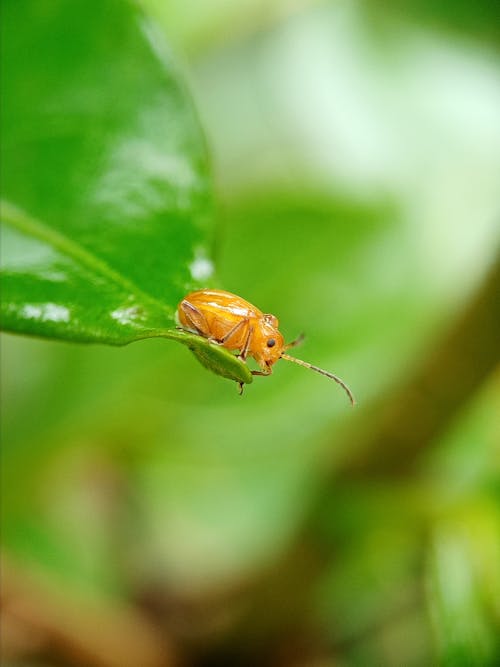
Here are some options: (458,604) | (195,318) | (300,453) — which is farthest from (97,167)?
(300,453)

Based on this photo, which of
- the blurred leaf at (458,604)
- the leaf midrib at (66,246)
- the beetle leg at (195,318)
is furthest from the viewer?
the blurred leaf at (458,604)

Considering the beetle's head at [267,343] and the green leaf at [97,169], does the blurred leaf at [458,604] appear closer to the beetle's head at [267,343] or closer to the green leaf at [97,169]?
the beetle's head at [267,343]

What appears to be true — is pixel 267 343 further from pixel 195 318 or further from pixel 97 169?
pixel 97 169

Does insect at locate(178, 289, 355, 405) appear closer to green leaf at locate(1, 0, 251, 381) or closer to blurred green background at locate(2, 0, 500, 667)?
green leaf at locate(1, 0, 251, 381)

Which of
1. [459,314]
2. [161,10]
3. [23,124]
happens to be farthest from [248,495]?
[23,124]

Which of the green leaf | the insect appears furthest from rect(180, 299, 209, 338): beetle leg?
the green leaf

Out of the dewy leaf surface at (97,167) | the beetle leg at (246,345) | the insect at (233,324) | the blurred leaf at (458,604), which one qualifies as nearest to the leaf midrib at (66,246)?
the dewy leaf surface at (97,167)
